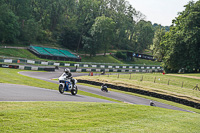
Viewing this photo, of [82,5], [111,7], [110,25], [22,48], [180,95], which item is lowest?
[180,95]

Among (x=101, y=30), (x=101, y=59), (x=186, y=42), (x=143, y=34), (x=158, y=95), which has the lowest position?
(x=158, y=95)

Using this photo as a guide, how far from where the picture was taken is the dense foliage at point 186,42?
55094mm

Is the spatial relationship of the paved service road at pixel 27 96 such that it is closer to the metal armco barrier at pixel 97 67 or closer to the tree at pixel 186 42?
the metal armco barrier at pixel 97 67

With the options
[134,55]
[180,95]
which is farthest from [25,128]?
[134,55]

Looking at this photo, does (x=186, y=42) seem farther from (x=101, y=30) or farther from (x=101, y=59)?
(x=101, y=59)

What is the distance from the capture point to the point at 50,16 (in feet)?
319

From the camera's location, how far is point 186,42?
55.8m

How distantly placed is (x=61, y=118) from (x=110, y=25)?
88.3 meters

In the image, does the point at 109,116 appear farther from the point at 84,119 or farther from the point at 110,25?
the point at 110,25

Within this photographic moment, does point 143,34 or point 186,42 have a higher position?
point 143,34

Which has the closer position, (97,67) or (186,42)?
(186,42)

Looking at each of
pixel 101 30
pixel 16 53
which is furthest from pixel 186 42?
pixel 16 53

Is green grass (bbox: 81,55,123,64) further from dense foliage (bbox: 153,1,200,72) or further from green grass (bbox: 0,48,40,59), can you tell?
dense foliage (bbox: 153,1,200,72)

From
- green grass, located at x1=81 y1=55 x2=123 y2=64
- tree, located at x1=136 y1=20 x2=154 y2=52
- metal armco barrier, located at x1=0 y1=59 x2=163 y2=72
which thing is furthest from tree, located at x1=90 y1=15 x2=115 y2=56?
tree, located at x1=136 y1=20 x2=154 y2=52
